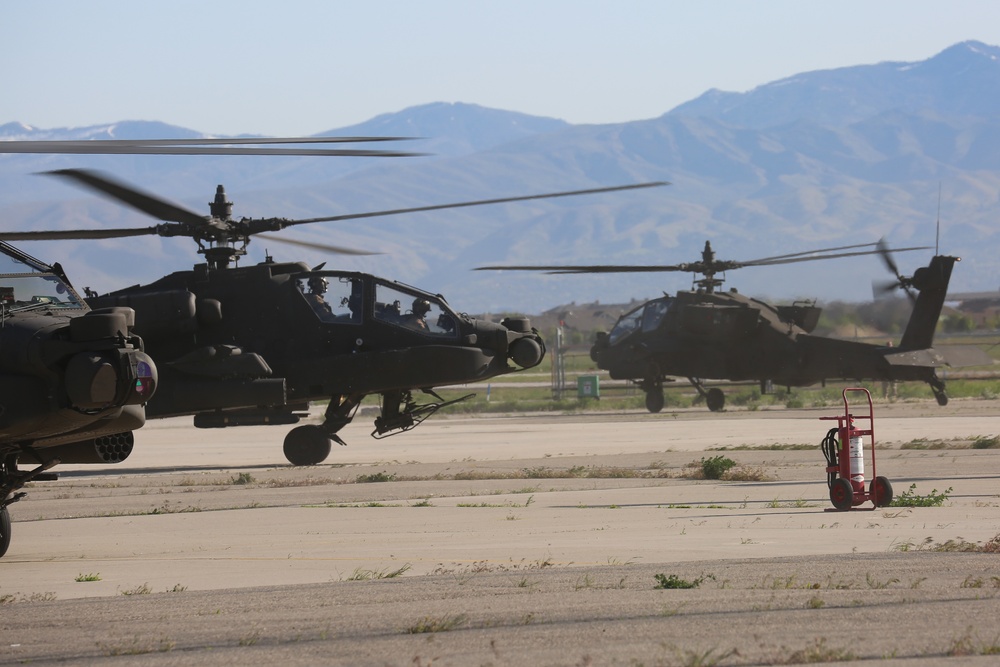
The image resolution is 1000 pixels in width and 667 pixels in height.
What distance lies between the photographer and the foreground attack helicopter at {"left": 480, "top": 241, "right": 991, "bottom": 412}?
33125mm

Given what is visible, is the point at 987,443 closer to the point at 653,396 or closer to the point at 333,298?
the point at 333,298

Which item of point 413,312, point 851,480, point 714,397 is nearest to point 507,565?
point 851,480

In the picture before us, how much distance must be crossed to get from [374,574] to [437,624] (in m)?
2.36

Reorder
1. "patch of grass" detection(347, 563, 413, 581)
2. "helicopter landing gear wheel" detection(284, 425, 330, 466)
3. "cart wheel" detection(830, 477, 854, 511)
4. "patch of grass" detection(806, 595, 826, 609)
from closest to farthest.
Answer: "patch of grass" detection(806, 595, 826, 609), "patch of grass" detection(347, 563, 413, 581), "cart wheel" detection(830, 477, 854, 511), "helicopter landing gear wheel" detection(284, 425, 330, 466)

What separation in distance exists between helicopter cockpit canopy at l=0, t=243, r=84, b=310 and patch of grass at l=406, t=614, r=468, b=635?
5.26m

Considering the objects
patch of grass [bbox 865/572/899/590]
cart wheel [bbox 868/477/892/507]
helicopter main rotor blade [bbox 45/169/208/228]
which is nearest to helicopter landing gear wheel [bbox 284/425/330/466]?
helicopter main rotor blade [bbox 45/169/208/228]

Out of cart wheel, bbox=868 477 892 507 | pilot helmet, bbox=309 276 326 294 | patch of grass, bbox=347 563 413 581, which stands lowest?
cart wheel, bbox=868 477 892 507

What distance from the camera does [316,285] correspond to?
20703 mm

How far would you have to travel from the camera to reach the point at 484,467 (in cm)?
2086

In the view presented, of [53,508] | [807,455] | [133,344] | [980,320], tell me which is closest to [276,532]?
[133,344]

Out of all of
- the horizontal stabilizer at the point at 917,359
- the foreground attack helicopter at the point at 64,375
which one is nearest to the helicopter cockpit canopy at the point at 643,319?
the horizontal stabilizer at the point at 917,359

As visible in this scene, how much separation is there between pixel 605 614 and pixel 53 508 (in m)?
10.3

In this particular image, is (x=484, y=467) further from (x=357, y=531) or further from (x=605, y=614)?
(x=605, y=614)

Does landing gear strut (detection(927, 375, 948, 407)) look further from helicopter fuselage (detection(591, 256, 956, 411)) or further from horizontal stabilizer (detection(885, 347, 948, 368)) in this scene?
horizontal stabilizer (detection(885, 347, 948, 368))
